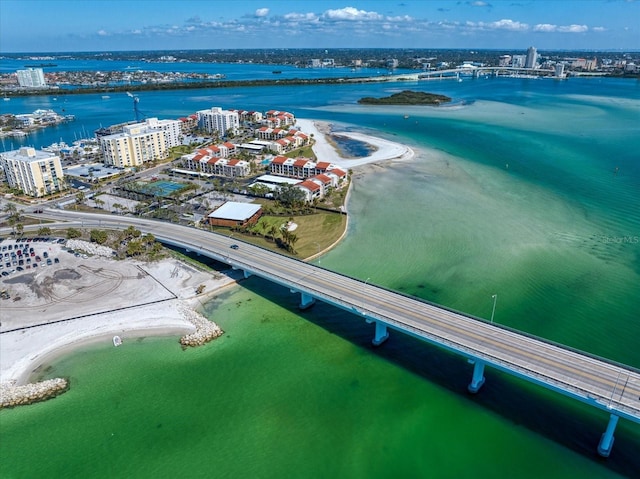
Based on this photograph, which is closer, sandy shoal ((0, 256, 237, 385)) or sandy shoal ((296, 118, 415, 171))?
sandy shoal ((0, 256, 237, 385))

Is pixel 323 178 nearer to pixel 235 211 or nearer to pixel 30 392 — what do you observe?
pixel 235 211

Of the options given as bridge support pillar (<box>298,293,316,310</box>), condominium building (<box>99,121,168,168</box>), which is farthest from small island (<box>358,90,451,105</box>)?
bridge support pillar (<box>298,293,316,310</box>)

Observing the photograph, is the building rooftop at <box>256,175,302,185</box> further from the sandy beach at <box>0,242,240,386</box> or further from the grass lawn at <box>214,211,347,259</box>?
the sandy beach at <box>0,242,240,386</box>

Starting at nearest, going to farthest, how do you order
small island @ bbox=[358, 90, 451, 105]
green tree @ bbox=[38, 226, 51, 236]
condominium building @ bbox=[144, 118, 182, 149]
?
green tree @ bbox=[38, 226, 51, 236], condominium building @ bbox=[144, 118, 182, 149], small island @ bbox=[358, 90, 451, 105]

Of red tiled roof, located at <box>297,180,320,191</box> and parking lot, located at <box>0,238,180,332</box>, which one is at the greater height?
red tiled roof, located at <box>297,180,320,191</box>

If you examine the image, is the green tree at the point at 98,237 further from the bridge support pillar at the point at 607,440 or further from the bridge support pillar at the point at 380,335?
the bridge support pillar at the point at 607,440

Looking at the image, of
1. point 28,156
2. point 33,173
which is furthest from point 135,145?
point 33,173

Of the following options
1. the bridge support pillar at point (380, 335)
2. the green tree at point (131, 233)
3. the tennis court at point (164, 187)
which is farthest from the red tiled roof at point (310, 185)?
the bridge support pillar at point (380, 335)
